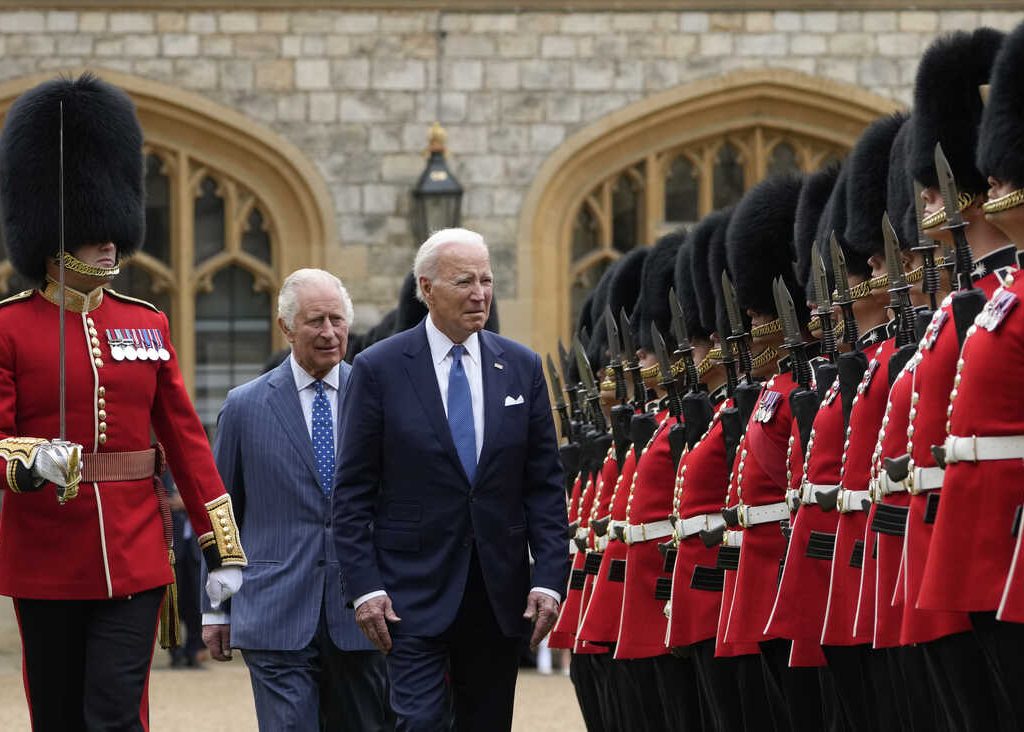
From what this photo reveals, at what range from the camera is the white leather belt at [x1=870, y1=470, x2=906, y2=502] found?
4867mm

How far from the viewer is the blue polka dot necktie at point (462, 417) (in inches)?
214

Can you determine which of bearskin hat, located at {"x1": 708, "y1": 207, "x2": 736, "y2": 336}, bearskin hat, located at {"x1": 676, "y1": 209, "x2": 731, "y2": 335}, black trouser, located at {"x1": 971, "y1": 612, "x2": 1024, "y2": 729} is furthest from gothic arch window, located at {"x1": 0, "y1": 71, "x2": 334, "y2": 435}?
black trouser, located at {"x1": 971, "y1": 612, "x2": 1024, "y2": 729}

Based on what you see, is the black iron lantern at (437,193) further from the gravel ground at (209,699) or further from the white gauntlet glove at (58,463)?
the white gauntlet glove at (58,463)

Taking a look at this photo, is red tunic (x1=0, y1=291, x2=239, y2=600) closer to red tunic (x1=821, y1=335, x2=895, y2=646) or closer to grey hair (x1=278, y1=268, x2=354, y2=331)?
grey hair (x1=278, y1=268, x2=354, y2=331)

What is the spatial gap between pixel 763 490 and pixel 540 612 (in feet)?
3.48

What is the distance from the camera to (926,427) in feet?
15.0

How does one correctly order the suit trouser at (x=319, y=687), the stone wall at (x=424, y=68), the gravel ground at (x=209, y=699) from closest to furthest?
1. the suit trouser at (x=319, y=687)
2. the gravel ground at (x=209, y=699)
3. the stone wall at (x=424, y=68)

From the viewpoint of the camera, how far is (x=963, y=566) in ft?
13.8

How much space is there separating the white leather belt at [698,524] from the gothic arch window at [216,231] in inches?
351

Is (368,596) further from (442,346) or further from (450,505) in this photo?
(442,346)

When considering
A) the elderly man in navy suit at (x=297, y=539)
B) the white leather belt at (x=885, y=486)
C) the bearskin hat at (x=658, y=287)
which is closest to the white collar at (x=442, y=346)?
the elderly man in navy suit at (x=297, y=539)

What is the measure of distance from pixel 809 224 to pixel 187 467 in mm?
2331

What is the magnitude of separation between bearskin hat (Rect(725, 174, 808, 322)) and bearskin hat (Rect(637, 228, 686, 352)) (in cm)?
112

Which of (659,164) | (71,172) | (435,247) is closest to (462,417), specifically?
(435,247)
